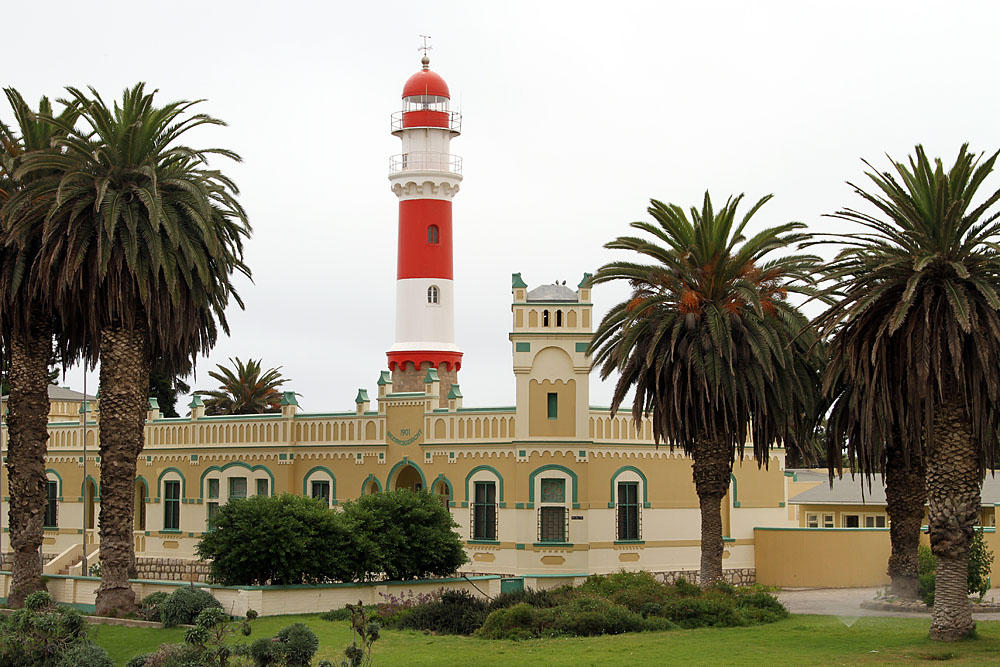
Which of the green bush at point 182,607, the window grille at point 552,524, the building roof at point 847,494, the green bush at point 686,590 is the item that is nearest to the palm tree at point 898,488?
the green bush at point 686,590

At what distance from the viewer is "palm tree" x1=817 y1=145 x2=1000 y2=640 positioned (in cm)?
2355

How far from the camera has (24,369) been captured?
1292 inches

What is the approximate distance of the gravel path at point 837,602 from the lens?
→ 31.4m

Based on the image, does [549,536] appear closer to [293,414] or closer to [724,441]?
[724,441]

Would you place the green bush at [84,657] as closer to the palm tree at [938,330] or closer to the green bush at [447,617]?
the green bush at [447,617]

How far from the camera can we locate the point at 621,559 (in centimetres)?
3956

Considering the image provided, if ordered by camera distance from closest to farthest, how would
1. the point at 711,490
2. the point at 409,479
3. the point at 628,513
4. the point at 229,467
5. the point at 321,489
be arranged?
the point at 711,490 → the point at 628,513 → the point at 409,479 → the point at 321,489 → the point at 229,467

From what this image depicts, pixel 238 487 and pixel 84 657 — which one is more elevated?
pixel 238 487

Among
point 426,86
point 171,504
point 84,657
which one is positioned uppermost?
point 426,86

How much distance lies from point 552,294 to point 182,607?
16.1 meters

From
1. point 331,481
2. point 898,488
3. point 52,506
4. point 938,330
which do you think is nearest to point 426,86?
point 331,481

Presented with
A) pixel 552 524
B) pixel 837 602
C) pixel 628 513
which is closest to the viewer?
pixel 837 602

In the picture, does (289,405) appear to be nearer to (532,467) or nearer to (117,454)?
(532,467)

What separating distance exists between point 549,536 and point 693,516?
17.7 ft
